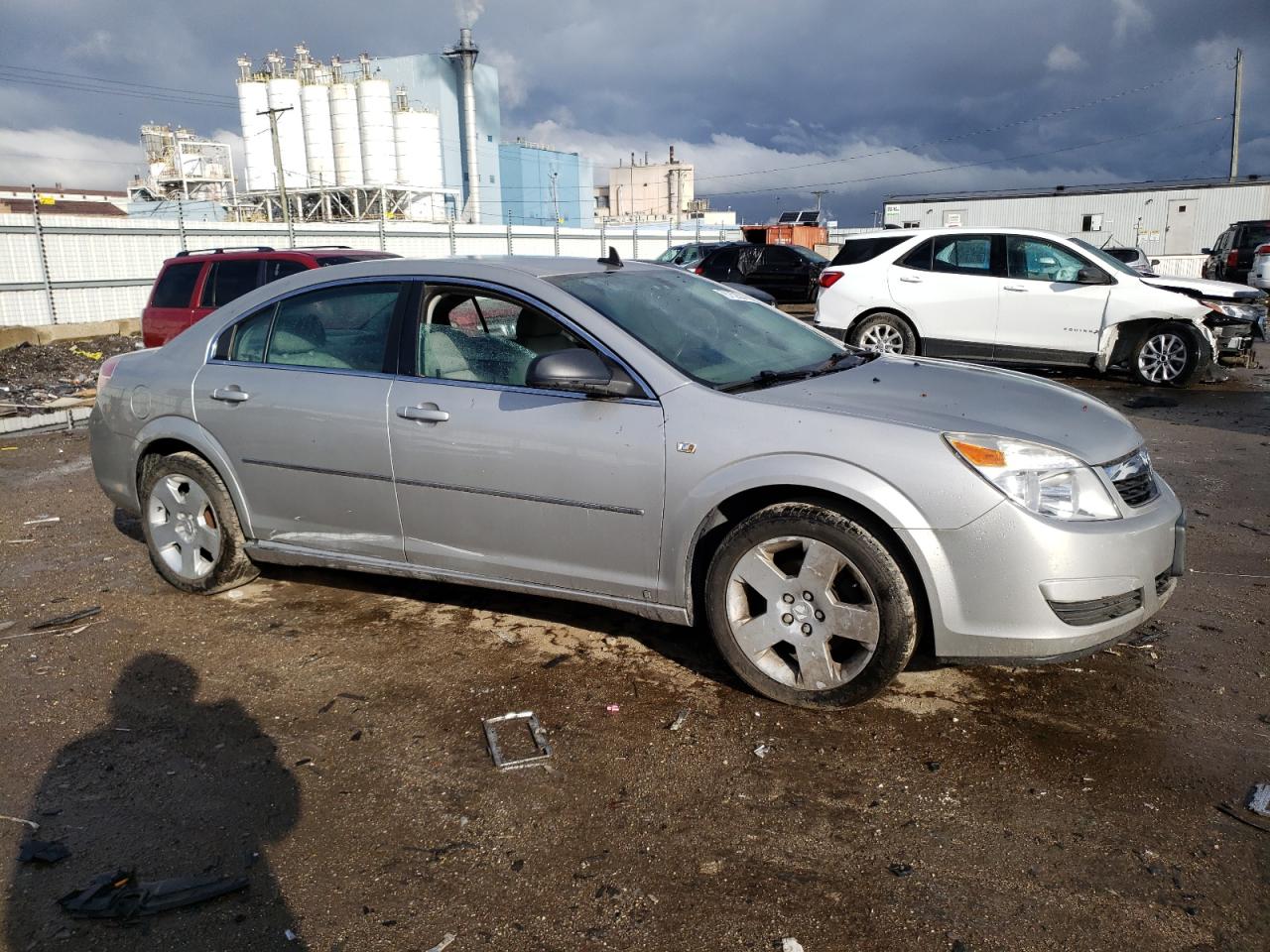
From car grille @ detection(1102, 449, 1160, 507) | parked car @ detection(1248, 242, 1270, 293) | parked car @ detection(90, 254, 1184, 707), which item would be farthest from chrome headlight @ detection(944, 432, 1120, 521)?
parked car @ detection(1248, 242, 1270, 293)

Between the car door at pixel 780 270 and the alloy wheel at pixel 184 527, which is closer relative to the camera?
the alloy wheel at pixel 184 527

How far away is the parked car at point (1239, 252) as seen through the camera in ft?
70.5

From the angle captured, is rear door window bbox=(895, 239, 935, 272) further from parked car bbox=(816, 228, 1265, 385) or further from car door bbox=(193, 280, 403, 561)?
car door bbox=(193, 280, 403, 561)

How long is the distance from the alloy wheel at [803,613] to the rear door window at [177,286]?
30.0 ft

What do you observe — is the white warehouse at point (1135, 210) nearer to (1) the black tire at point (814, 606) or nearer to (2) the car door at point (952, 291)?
(2) the car door at point (952, 291)

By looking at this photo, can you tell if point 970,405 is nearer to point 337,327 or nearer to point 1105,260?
point 337,327

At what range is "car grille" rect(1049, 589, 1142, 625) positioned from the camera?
127 inches

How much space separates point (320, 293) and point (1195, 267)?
1380 inches

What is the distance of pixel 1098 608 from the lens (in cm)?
328

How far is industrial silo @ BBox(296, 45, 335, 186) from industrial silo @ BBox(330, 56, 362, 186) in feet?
1.11

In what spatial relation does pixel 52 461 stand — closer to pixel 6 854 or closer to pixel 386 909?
pixel 6 854

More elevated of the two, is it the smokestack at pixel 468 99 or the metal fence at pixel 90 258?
the smokestack at pixel 468 99

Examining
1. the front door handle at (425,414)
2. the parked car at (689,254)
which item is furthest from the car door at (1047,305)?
the parked car at (689,254)

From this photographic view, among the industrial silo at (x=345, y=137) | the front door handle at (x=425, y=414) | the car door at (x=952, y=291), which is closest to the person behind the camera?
the front door handle at (x=425, y=414)
